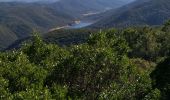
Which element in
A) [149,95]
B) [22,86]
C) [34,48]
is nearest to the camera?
[149,95]

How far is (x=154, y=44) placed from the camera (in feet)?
424

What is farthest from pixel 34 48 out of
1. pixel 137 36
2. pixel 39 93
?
pixel 137 36

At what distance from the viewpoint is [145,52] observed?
128 metres

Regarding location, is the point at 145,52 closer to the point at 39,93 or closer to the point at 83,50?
the point at 83,50

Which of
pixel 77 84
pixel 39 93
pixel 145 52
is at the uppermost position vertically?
pixel 39 93

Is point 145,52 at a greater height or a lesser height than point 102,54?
lesser

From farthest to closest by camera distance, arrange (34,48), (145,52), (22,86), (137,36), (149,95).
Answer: (137,36)
(145,52)
(34,48)
(22,86)
(149,95)

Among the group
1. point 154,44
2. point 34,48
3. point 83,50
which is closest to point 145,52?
point 154,44

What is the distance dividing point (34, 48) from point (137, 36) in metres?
66.2

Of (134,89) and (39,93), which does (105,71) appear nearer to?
(134,89)

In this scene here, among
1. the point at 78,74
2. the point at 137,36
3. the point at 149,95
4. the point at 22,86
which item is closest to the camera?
the point at 149,95

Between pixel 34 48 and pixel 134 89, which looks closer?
pixel 134 89

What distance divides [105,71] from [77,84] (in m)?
4.29

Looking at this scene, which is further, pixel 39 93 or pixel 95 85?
pixel 95 85
